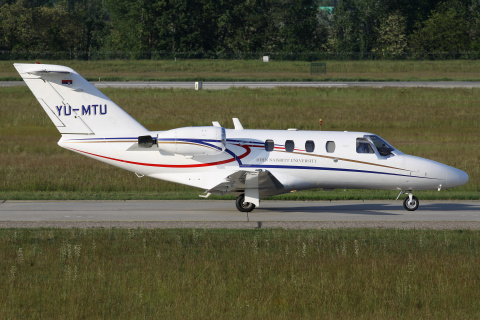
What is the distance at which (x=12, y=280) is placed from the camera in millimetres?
13500

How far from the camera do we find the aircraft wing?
2094 centimetres

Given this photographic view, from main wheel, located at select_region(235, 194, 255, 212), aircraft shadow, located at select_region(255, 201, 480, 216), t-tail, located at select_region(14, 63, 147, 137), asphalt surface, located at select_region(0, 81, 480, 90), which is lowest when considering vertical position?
aircraft shadow, located at select_region(255, 201, 480, 216)

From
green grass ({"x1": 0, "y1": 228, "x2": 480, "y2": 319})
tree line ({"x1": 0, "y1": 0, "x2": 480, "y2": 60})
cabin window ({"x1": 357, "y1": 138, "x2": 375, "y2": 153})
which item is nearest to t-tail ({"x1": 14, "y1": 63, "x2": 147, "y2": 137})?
green grass ({"x1": 0, "y1": 228, "x2": 480, "y2": 319})

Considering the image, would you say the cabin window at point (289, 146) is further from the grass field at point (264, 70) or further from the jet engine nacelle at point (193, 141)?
the grass field at point (264, 70)

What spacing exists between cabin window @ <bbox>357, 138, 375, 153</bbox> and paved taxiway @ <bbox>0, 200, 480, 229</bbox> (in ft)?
6.54

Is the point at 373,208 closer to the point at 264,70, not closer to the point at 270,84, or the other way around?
the point at 270,84

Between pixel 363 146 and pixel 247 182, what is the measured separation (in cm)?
397

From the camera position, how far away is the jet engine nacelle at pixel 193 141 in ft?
70.5

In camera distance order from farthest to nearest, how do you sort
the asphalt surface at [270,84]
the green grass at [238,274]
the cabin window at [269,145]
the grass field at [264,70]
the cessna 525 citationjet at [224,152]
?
1. the grass field at [264,70]
2. the asphalt surface at [270,84]
3. the cabin window at [269,145]
4. the cessna 525 citationjet at [224,152]
5. the green grass at [238,274]

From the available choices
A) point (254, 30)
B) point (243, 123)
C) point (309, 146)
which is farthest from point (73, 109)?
point (254, 30)

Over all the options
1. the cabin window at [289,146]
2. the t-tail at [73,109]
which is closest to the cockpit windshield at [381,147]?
the cabin window at [289,146]

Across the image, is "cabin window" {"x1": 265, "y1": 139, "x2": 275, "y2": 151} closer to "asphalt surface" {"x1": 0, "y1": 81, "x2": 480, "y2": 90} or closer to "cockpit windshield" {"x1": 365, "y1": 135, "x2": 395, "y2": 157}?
"cockpit windshield" {"x1": 365, "y1": 135, "x2": 395, "y2": 157}

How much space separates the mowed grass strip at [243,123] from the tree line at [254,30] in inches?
1585

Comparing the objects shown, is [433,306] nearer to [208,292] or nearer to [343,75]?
[208,292]
